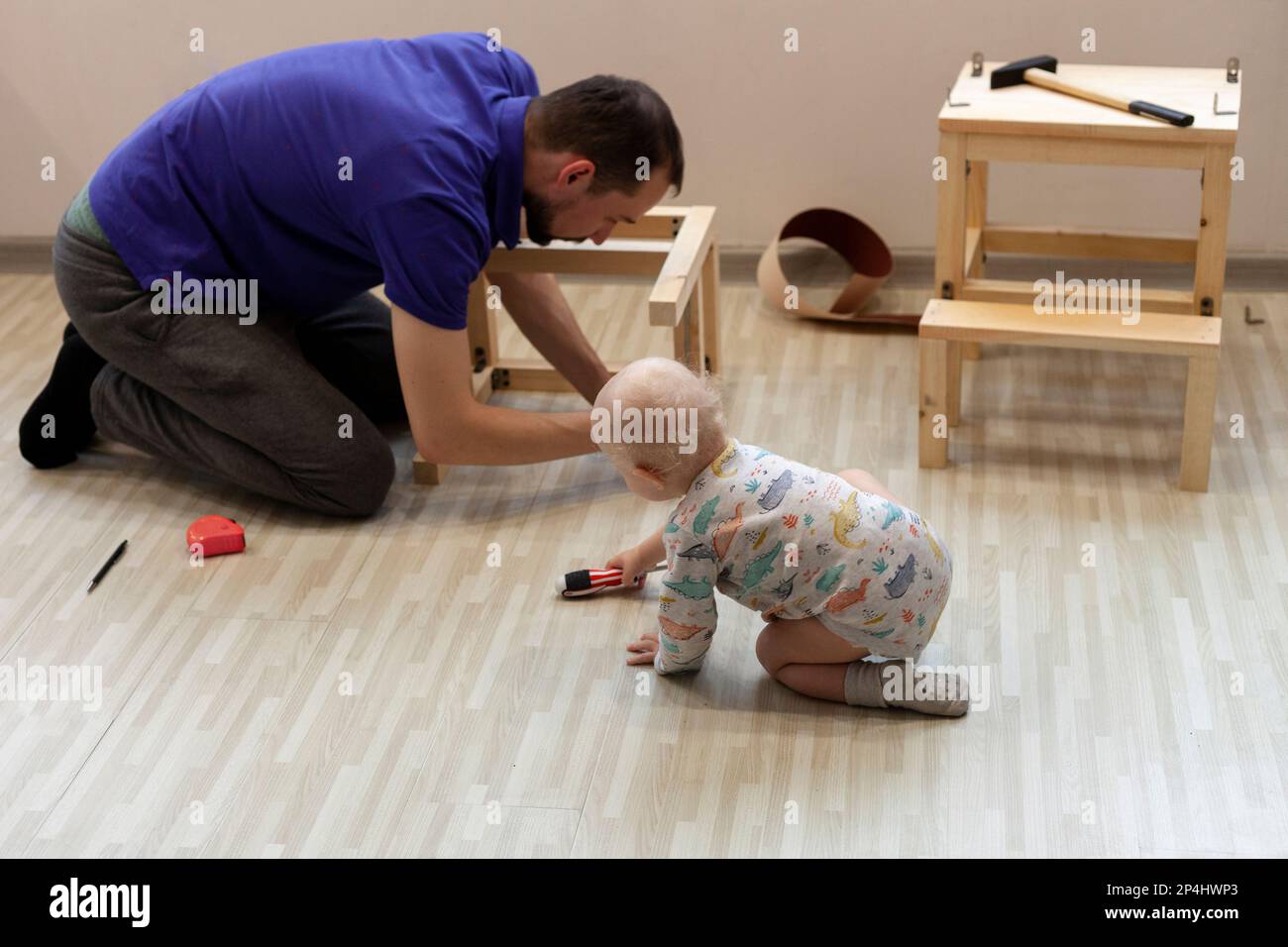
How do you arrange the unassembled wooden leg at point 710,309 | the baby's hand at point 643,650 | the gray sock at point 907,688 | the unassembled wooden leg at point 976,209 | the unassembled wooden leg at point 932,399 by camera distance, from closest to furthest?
the gray sock at point 907,688
the baby's hand at point 643,650
the unassembled wooden leg at point 932,399
the unassembled wooden leg at point 710,309
the unassembled wooden leg at point 976,209

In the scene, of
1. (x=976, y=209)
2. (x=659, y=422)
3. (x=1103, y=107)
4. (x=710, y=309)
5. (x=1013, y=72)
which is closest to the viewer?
(x=659, y=422)

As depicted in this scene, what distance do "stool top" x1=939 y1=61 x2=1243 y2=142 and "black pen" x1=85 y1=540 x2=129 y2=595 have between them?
1.33 metres

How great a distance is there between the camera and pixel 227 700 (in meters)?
1.83

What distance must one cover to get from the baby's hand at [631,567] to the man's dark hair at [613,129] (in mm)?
→ 468

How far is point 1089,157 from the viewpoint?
86.1 inches

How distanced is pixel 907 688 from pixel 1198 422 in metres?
0.70

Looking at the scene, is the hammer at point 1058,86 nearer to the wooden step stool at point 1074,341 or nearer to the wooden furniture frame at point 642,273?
the wooden step stool at point 1074,341

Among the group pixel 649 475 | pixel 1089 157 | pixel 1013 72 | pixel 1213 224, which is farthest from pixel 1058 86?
pixel 649 475

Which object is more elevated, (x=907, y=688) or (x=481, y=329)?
(x=481, y=329)

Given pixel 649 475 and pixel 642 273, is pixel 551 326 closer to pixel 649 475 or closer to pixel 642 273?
pixel 642 273

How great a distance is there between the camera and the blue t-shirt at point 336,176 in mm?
1887

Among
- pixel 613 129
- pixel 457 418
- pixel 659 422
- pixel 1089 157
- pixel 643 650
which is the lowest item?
pixel 643 650

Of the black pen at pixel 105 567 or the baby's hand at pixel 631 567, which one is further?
the black pen at pixel 105 567

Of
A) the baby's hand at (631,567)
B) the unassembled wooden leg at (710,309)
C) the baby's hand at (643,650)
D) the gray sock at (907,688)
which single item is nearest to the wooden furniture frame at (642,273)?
the unassembled wooden leg at (710,309)
